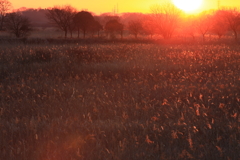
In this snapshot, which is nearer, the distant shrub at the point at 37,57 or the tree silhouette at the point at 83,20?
the distant shrub at the point at 37,57

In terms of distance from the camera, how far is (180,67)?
10875mm

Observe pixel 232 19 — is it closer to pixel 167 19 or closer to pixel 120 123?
pixel 167 19

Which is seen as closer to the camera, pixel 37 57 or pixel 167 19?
pixel 37 57

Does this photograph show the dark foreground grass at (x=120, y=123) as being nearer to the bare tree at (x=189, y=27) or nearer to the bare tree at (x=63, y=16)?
the bare tree at (x=63, y=16)

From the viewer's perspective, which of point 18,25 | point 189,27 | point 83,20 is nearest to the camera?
point 18,25

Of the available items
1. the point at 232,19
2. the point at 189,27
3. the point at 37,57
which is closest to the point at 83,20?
the point at 232,19

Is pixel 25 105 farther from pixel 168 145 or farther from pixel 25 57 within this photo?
pixel 25 57

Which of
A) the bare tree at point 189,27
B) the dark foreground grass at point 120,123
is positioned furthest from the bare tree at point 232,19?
the dark foreground grass at point 120,123

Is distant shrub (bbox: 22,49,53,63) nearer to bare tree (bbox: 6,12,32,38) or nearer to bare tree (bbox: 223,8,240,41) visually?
bare tree (bbox: 6,12,32,38)

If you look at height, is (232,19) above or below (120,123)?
above

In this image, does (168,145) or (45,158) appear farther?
(168,145)

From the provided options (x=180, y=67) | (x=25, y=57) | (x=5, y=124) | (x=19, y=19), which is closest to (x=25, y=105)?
(x=5, y=124)

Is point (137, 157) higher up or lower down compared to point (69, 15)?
lower down

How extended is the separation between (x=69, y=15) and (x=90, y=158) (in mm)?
45463
